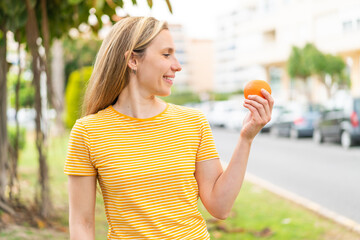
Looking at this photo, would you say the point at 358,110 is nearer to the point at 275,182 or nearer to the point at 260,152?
the point at 260,152

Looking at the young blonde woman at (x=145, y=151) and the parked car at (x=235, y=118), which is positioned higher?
the young blonde woman at (x=145, y=151)

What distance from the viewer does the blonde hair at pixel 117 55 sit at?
2.01m

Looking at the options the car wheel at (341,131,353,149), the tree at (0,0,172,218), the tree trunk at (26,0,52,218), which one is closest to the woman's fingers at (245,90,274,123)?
the tree at (0,0,172,218)

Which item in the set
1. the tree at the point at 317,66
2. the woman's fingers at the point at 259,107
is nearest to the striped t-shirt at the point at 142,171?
the woman's fingers at the point at 259,107

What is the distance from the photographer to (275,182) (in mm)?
10219

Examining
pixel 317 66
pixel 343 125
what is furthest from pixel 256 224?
pixel 317 66

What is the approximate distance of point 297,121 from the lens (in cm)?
2148

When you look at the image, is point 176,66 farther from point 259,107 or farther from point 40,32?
point 40,32

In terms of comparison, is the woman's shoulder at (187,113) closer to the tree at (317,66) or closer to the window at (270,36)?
the tree at (317,66)

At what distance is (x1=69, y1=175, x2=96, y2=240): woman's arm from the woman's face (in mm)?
407

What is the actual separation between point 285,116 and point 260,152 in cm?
673

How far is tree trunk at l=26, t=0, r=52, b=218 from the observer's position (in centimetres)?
537

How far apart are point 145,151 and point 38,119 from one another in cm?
404

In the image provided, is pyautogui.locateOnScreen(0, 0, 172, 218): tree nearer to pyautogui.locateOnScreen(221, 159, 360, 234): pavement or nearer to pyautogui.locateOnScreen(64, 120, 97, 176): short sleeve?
pyautogui.locateOnScreen(64, 120, 97, 176): short sleeve
